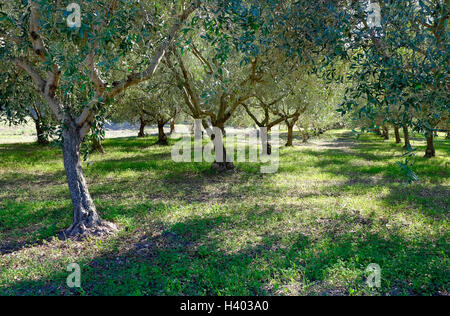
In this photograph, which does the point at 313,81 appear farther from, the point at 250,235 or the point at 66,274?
the point at 66,274

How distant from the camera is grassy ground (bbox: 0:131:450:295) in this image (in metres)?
5.29

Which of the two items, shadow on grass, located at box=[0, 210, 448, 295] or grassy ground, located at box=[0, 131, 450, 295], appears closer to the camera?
shadow on grass, located at box=[0, 210, 448, 295]

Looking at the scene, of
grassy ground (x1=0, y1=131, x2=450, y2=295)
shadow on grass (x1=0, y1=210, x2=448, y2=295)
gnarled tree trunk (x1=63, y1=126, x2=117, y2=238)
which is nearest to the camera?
shadow on grass (x1=0, y1=210, x2=448, y2=295)

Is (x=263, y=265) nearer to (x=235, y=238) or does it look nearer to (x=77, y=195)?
(x=235, y=238)

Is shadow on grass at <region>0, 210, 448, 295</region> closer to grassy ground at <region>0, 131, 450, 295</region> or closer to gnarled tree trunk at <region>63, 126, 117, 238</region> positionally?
grassy ground at <region>0, 131, 450, 295</region>

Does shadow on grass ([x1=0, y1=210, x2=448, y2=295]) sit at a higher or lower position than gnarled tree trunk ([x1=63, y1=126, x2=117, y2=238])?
lower

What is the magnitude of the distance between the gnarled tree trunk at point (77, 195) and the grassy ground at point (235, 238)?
506mm

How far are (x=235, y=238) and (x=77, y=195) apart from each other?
13.7 ft

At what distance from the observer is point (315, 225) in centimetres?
805

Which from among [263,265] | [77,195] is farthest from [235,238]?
[77,195]

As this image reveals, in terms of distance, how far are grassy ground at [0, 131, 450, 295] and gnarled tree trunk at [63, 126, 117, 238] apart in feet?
1.66

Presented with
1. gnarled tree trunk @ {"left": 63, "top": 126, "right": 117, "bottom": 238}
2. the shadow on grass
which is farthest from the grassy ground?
gnarled tree trunk @ {"left": 63, "top": 126, "right": 117, "bottom": 238}
